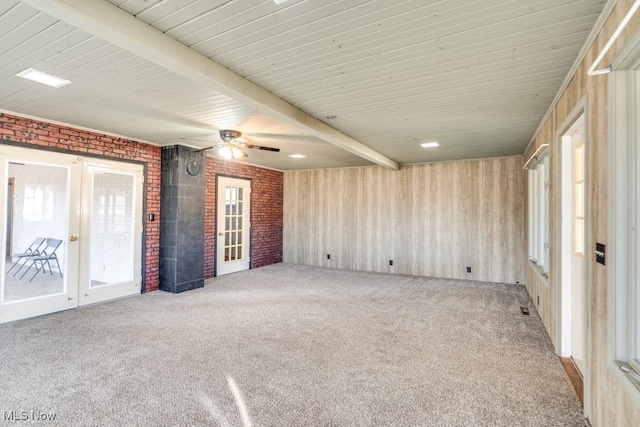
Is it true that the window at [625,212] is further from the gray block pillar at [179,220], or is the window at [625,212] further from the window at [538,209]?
the gray block pillar at [179,220]

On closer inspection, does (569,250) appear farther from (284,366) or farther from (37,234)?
(37,234)

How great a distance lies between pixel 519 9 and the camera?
183cm

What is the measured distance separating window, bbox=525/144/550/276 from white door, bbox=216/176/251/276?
573 cm

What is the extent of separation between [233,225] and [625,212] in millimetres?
6812

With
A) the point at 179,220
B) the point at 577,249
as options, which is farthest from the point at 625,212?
the point at 179,220

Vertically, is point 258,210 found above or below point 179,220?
above

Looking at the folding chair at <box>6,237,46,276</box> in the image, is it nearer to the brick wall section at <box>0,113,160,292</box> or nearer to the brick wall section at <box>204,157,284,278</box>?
the brick wall section at <box>0,113,160,292</box>

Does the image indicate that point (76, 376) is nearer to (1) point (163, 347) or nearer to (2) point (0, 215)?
(1) point (163, 347)

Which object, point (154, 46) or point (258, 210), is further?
point (258, 210)

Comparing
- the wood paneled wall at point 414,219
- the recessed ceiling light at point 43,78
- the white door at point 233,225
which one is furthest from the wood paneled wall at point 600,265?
the white door at point 233,225

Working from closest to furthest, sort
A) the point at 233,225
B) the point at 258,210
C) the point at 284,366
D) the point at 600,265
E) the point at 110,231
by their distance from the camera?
Answer: the point at 600,265 < the point at 284,366 < the point at 110,231 < the point at 233,225 < the point at 258,210

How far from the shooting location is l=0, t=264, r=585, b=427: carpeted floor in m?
2.17

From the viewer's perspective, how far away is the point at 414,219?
7277mm

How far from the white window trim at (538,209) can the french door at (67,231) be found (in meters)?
5.92
